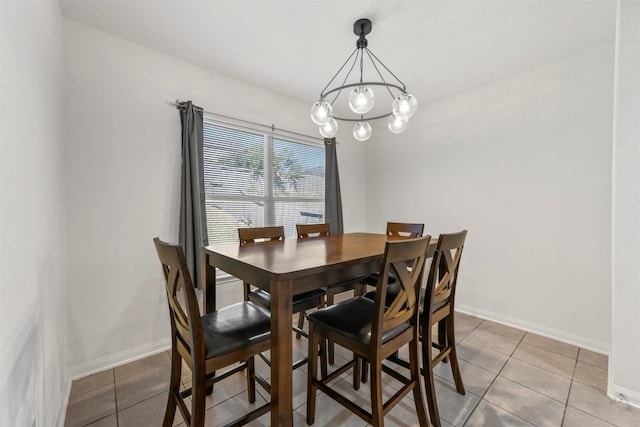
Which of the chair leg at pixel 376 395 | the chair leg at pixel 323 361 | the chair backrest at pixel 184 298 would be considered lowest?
the chair leg at pixel 323 361

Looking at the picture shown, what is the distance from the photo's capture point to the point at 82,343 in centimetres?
192

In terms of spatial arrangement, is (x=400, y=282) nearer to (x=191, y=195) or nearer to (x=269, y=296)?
(x=269, y=296)

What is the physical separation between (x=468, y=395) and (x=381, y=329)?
3.45ft

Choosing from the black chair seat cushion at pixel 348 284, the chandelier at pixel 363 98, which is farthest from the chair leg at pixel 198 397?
the chandelier at pixel 363 98

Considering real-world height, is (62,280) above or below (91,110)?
below

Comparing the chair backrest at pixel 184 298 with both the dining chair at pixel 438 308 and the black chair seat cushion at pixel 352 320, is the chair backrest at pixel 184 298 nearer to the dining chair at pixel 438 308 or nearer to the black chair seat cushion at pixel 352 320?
the black chair seat cushion at pixel 352 320

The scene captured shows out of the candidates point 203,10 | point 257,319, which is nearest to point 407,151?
point 203,10

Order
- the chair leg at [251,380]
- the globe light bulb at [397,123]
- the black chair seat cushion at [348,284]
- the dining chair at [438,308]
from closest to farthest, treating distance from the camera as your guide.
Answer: the dining chair at [438,308] < the chair leg at [251,380] < the globe light bulb at [397,123] < the black chair seat cushion at [348,284]

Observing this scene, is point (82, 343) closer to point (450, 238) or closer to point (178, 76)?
point (178, 76)

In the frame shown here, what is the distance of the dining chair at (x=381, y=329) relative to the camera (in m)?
1.18

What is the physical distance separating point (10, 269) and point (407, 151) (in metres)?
3.65

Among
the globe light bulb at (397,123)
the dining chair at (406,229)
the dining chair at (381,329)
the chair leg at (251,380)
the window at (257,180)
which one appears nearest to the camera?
the dining chair at (381,329)

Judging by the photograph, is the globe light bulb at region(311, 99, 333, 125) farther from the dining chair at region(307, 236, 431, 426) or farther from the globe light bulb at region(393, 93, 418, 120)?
the dining chair at region(307, 236, 431, 426)

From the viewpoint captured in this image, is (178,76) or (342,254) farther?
(178,76)
